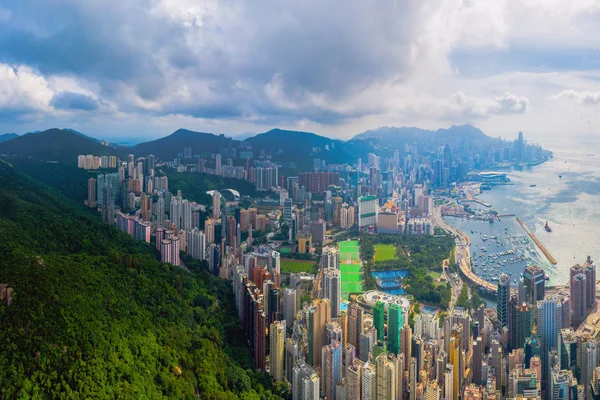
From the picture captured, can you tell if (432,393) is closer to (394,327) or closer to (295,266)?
(394,327)

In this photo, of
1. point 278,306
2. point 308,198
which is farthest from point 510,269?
point 308,198

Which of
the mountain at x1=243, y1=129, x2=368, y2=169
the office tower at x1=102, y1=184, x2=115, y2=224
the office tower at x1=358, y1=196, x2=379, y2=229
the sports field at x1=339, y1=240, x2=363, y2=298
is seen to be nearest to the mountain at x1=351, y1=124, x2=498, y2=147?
the mountain at x1=243, y1=129, x2=368, y2=169

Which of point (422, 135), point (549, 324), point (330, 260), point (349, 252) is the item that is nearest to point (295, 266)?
point (330, 260)

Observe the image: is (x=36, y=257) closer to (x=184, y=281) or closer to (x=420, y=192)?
(x=184, y=281)

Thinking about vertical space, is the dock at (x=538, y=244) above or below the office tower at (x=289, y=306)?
above

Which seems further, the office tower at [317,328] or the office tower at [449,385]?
the office tower at [317,328]

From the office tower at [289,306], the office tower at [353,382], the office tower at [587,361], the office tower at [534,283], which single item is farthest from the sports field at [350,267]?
the office tower at [587,361]

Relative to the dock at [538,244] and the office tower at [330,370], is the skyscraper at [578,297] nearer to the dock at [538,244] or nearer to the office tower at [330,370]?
the dock at [538,244]
